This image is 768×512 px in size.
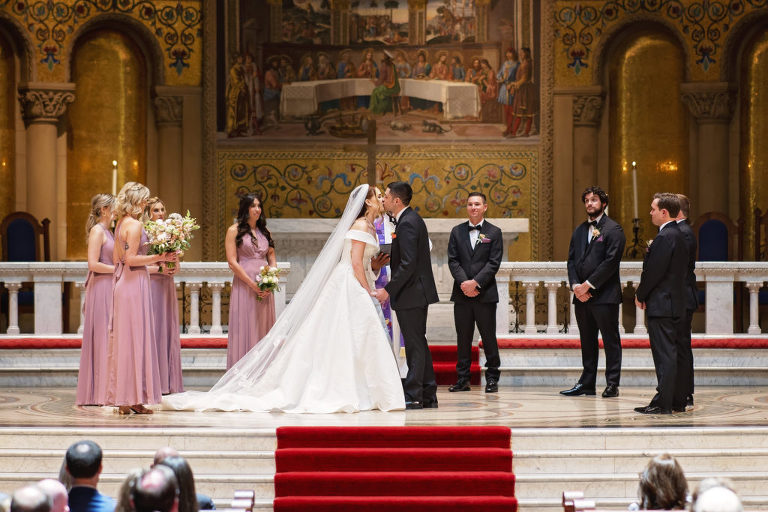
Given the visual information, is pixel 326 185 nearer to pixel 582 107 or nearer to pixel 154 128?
pixel 154 128

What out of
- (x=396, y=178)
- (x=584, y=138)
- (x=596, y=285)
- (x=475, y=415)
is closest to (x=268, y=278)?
(x=475, y=415)

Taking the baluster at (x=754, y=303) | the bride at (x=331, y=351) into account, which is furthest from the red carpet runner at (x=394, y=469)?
the baluster at (x=754, y=303)

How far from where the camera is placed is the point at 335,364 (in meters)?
9.05

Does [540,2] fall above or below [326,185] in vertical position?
above

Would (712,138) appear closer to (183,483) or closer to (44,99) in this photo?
(44,99)

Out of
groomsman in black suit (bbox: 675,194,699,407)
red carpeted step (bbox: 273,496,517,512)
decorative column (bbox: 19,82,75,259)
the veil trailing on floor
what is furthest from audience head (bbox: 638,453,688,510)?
decorative column (bbox: 19,82,75,259)

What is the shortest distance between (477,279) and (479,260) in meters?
0.22

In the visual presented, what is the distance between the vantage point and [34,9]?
609 inches

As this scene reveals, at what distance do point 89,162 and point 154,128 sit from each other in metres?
0.97

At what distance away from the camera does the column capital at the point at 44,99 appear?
15289 mm

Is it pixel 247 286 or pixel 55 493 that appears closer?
pixel 55 493

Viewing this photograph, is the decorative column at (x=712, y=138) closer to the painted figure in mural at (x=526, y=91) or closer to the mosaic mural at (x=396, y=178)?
the painted figure in mural at (x=526, y=91)

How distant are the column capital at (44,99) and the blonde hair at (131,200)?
6.82m

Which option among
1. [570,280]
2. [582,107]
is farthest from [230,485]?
[582,107]
